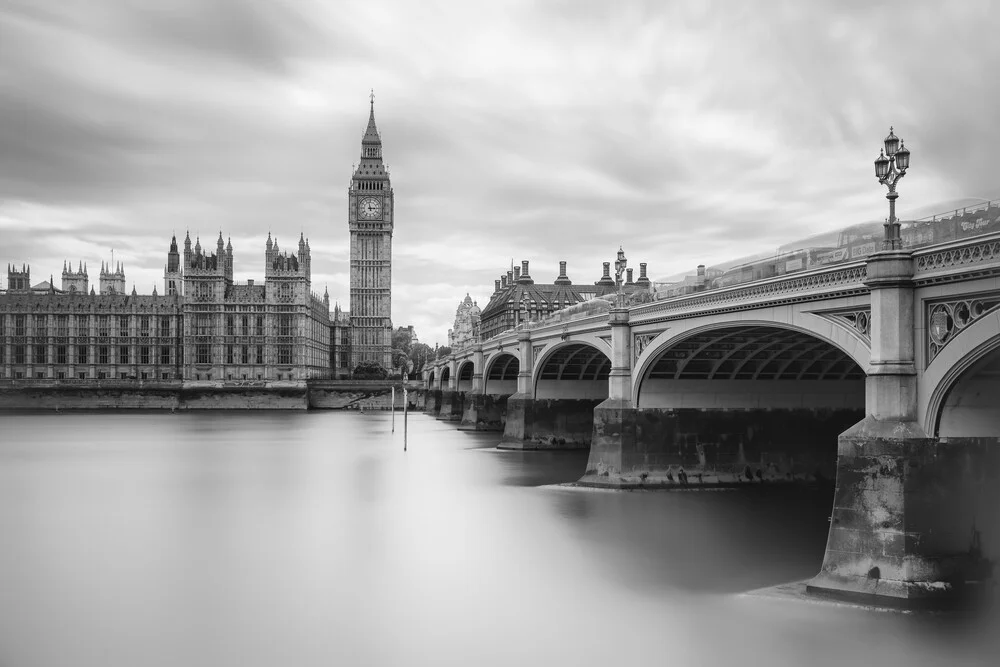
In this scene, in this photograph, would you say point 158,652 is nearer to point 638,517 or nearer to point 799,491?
point 638,517

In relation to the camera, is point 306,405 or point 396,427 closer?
point 396,427

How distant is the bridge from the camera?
1695 cm

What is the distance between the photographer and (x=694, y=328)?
28797mm

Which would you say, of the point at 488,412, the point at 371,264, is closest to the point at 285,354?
the point at 371,264

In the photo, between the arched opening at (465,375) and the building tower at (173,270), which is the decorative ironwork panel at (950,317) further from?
the building tower at (173,270)

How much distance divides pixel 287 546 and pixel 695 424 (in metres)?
15.5

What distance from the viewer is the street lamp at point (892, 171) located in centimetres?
1797

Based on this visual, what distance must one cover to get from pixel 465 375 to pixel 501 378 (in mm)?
15575

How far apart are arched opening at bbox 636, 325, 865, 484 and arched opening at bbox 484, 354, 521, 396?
127 feet

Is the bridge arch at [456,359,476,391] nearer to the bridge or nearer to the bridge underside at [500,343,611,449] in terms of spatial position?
the bridge underside at [500,343,611,449]

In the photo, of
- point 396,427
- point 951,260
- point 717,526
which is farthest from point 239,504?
point 396,427

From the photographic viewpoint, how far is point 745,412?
34125 millimetres

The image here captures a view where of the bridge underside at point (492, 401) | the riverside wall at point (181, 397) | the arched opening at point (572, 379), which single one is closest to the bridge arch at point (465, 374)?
the bridge underside at point (492, 401)

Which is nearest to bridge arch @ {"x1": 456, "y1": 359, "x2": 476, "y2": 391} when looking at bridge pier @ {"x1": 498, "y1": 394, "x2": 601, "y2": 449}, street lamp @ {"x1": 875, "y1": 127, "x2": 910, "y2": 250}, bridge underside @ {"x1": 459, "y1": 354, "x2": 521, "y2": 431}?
bridge underside @ {"x1": 459, "y1": 354, "x2": 521, "y2": 431}
